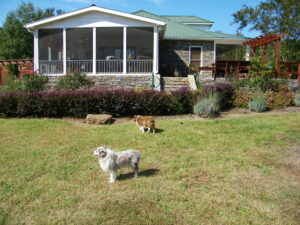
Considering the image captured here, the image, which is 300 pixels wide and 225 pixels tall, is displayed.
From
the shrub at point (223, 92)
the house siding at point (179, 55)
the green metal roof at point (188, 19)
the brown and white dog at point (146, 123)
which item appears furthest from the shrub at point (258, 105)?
the green metal roof at point (188, 19)

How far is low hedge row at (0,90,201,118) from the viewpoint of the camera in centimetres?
976

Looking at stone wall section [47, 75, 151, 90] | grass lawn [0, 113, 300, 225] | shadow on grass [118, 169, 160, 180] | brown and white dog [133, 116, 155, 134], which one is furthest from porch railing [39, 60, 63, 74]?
shadow on grass [118, 169, 160, 180]

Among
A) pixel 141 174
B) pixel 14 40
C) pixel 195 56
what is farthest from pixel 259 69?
pixel 14 40

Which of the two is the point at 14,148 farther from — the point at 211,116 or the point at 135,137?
the point at 211,116

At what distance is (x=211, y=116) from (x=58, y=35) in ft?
39.3

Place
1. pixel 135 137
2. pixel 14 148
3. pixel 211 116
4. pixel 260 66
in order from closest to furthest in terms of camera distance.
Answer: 1. pixel 14 148
2. pixel 135 137
3. pixel 211 116
4. pixel 260 66

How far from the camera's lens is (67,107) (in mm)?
9898

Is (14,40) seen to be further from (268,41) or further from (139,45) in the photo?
(268,41)

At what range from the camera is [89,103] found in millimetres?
9766

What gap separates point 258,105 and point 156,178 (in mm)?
→ 7104

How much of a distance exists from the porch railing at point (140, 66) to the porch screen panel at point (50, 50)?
381 centimetres

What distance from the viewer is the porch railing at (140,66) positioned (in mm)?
15750

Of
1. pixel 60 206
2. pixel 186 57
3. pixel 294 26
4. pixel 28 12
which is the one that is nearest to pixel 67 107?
pixel 60 206

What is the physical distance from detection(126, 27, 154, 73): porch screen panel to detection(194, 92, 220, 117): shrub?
6.51m
